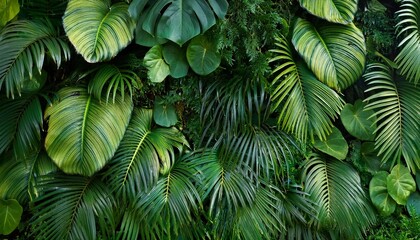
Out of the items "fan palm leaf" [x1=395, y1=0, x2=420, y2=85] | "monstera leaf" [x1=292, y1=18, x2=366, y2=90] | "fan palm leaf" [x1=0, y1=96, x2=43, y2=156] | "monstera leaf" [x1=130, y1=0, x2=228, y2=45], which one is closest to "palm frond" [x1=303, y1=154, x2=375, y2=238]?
"monstera leaf" [x1=292, y1=18, x2=366, y2=90]

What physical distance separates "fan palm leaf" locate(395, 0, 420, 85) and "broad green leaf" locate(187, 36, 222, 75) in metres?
1.14

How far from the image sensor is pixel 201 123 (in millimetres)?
2857

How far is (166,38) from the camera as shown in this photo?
269 cm

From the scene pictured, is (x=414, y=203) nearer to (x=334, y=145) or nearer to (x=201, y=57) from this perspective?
(x=334, y=145)

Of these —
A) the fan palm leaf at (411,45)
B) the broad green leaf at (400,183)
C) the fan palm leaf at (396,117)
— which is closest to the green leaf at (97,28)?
the fan palm leaf at (396,117)

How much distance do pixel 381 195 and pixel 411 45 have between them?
0.95 meters

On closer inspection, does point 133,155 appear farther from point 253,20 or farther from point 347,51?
point 347,51

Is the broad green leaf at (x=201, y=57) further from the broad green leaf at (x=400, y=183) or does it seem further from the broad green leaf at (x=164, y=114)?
the broad green leaf at (x=400, y=183)

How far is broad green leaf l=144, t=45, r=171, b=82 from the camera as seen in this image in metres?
2.72

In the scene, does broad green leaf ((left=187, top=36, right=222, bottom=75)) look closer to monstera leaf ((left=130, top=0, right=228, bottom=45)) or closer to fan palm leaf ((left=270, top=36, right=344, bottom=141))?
monstera leaf ((left=130, top=0, right=228, bottom=45))

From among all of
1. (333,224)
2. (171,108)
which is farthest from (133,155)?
(333,224)

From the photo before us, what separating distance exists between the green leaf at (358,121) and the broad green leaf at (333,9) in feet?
1.77

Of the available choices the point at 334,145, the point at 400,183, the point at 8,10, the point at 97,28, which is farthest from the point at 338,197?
the point at 8,10

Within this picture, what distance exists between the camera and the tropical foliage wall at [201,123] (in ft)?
8.50
